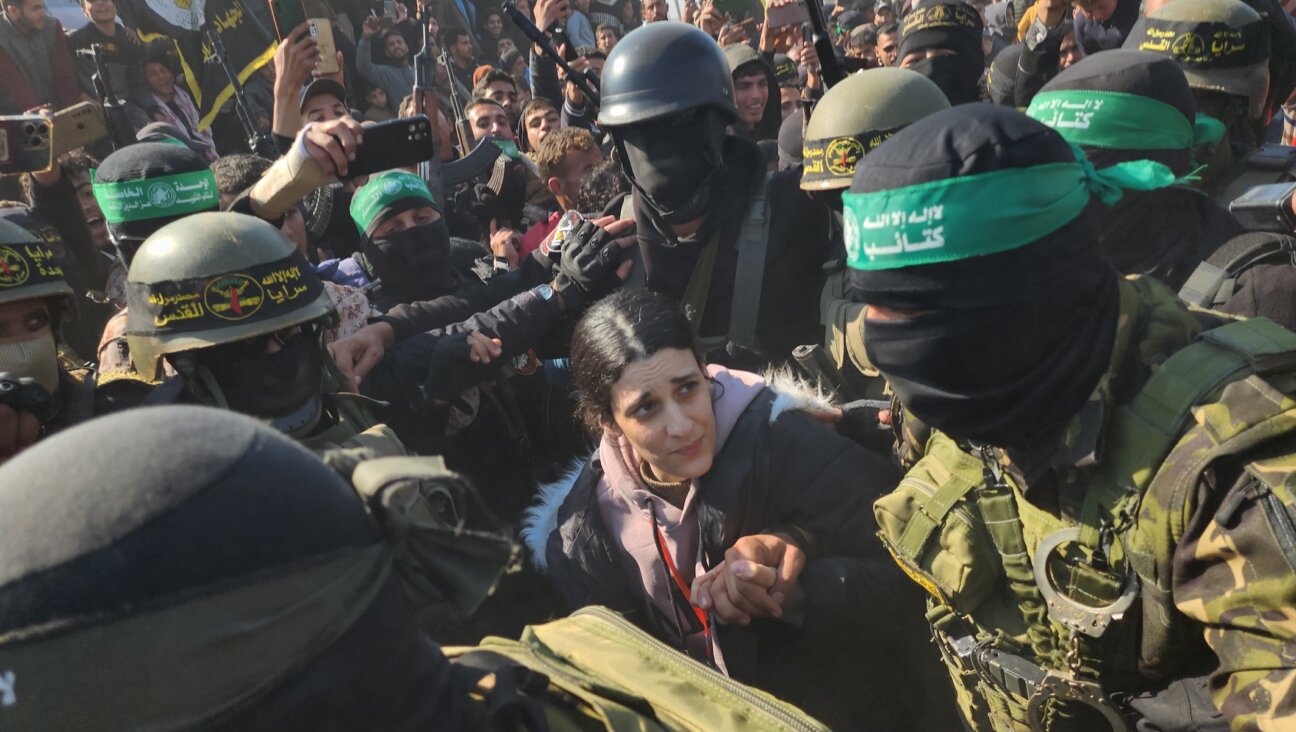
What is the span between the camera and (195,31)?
8484 millimetres

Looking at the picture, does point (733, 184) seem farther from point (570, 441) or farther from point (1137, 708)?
point (1137, 708)

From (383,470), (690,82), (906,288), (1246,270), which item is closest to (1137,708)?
(906,288)

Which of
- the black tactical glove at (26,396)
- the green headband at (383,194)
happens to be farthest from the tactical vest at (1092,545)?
the green headband at (383,194)

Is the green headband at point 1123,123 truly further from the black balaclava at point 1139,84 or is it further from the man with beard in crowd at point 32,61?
the man with beard in crowd at point 32,61

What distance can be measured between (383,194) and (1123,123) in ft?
9.92

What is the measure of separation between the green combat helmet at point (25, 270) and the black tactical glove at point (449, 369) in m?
1.24

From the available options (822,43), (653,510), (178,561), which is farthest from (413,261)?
(178,561)

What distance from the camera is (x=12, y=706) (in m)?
0.94

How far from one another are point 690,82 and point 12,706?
3.19 m

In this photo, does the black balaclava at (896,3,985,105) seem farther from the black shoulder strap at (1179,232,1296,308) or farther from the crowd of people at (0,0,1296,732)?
the black shoulder strap at (1179,232,1296,308)

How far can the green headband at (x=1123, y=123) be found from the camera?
2346 millimetres

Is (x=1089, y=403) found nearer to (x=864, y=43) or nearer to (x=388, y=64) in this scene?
(x=864, y=43)

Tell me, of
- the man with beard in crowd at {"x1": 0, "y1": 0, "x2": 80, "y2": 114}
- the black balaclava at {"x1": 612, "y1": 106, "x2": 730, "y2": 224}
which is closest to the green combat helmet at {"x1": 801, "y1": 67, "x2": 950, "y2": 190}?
the black balaclava at {"x1": 612, "y1": 106, "x2": 730, "y2": 224}

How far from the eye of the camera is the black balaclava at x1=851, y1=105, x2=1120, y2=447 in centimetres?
164
